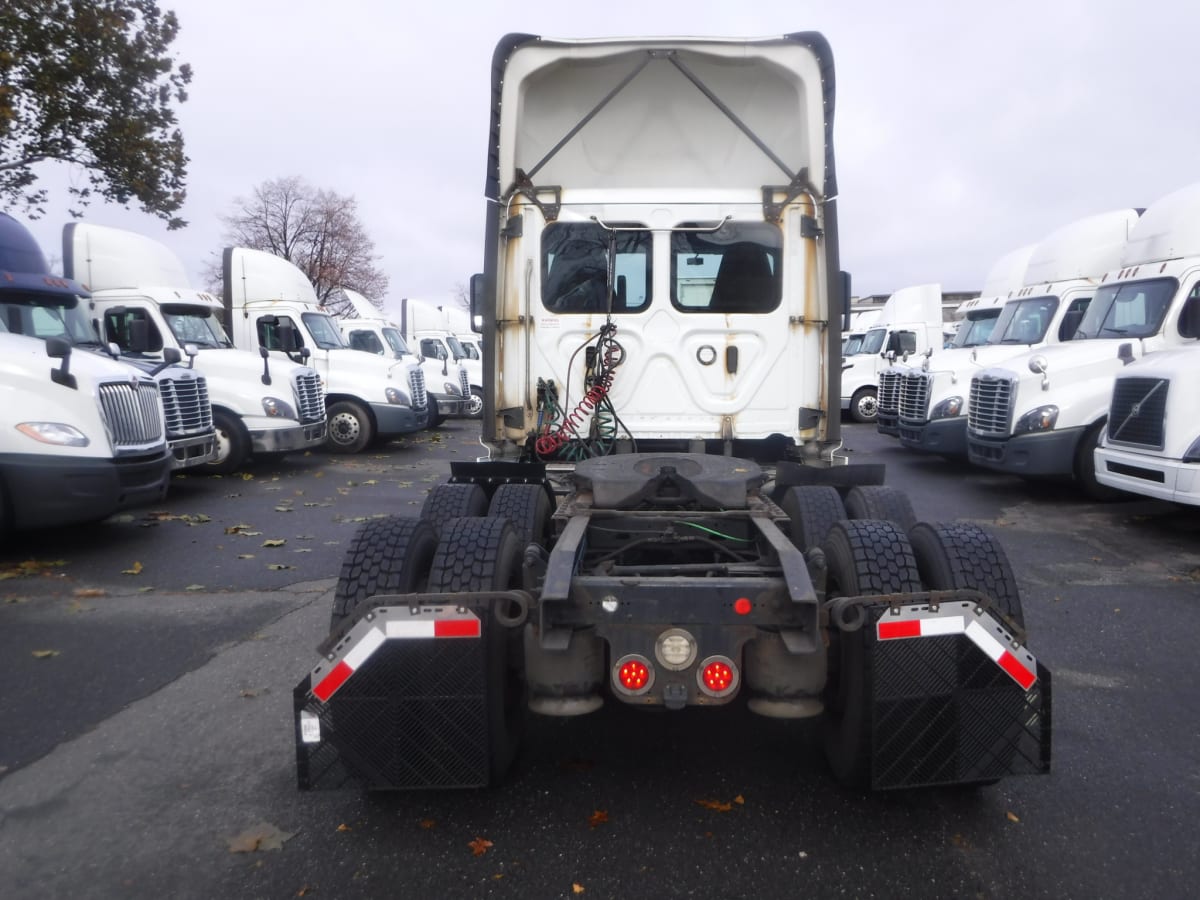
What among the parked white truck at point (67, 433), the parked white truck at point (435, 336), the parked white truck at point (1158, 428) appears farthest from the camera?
the parked white truck at point (435, 336)

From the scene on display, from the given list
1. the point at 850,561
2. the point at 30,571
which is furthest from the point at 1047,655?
the point at 30,571

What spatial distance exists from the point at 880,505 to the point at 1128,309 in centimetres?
703

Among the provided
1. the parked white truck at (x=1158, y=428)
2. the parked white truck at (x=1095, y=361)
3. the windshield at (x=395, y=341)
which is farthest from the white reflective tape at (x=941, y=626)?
the windshield at (x=395, y=341)

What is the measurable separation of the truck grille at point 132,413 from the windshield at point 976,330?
12.1m

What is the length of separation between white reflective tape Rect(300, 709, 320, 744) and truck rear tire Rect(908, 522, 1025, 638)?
2315mm

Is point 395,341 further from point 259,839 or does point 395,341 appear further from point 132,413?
point 259,839

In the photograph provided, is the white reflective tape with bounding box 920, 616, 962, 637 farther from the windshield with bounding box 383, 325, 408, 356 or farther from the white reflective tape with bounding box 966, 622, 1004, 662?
the windshield with bounding box 383, 325, 408, 356

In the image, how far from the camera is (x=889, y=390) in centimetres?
1466

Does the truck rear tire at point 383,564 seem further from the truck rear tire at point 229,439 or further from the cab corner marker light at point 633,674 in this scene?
the truck rear tire at point 229,439

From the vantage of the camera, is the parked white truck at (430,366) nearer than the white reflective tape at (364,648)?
No

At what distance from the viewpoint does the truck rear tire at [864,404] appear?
67.1ft

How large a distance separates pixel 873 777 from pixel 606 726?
52.7 inches

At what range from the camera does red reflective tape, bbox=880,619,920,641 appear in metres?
2.81

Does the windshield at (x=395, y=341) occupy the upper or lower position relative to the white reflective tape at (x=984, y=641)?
upper
